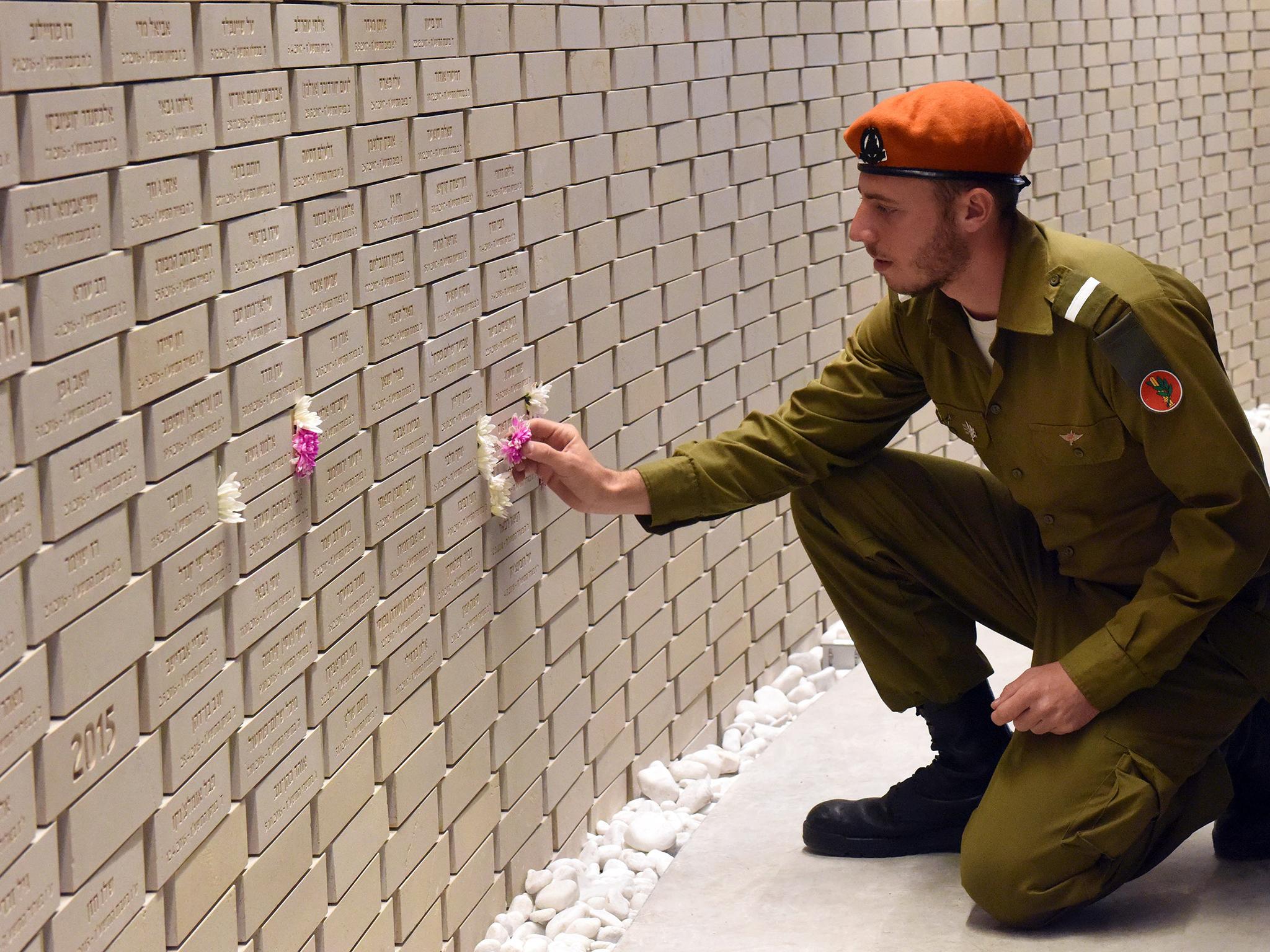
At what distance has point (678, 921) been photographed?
251 cm

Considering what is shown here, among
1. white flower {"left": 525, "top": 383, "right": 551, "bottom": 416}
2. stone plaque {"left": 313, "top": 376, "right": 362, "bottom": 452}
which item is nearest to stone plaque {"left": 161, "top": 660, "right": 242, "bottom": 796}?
stone plaque {"left": 313, "top": 376, "right": 362, "bottom": 452}

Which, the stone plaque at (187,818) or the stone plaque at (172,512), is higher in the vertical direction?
the stone plaque at (172,512)

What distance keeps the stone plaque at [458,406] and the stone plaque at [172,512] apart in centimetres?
58

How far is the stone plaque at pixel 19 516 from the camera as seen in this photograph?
1381 mm

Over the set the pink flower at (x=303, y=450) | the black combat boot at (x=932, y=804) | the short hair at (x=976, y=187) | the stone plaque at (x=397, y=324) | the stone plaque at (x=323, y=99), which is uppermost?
the stone plaque at (x=323, y=99)

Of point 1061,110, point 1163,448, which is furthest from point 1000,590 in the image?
point 1061,110

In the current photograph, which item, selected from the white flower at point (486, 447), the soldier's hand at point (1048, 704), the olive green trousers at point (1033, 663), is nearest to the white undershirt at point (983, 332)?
the olive green trousers at point (1033, 663)

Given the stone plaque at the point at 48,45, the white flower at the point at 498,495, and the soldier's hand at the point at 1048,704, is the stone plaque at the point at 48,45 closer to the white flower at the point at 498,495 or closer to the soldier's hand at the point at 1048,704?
the white flower at the point at 498,495

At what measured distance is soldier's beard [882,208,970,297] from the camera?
2451 mm

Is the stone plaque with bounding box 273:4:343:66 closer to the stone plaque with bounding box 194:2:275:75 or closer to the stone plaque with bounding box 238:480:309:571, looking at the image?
the stone plaque with bounding box 194:2:275:75

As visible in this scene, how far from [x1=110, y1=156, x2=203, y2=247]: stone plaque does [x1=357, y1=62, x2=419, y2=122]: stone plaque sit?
1.32ft

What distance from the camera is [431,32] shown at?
7.16 feet

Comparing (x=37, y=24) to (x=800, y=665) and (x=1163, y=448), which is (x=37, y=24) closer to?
(x=1163, y=448)

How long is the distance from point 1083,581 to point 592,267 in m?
0.99
